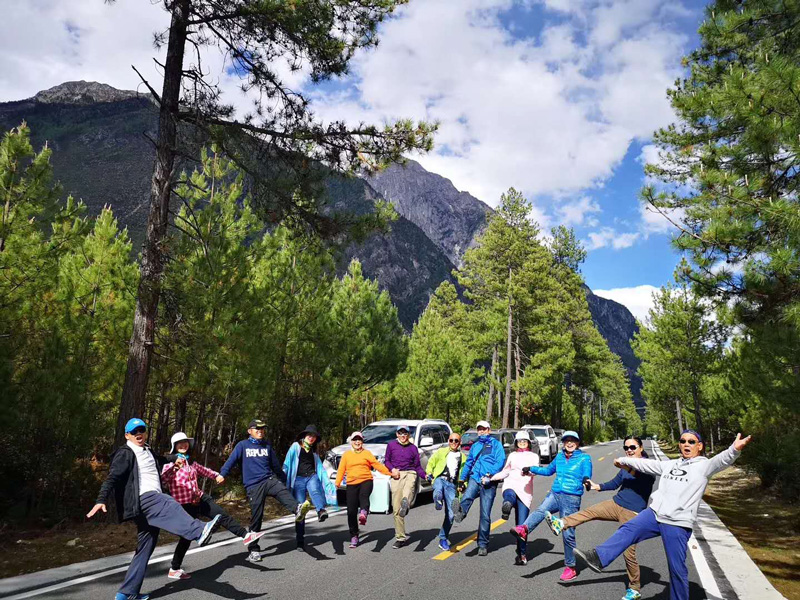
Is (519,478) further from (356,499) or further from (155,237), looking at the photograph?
(155,237)

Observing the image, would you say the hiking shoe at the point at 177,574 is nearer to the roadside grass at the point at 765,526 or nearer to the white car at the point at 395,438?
the white car at the point at 395,438

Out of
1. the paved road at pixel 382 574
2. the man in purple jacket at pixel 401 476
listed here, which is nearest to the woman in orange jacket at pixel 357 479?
the man in purple jacket at pixel 401 476

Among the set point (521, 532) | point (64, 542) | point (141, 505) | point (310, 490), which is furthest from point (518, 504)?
point (64, 542)

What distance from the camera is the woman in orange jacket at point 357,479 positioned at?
7.70 metres

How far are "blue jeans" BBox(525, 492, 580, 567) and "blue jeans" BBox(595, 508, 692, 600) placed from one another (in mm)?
1141

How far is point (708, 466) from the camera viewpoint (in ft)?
16.0

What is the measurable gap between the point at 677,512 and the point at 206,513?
532cm

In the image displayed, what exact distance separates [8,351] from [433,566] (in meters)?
8.65

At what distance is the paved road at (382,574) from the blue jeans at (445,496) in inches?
12.2

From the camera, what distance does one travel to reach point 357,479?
7758 millimetres

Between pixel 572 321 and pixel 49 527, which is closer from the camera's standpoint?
pixel 49 527

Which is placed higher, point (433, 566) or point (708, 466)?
point (708, 466)

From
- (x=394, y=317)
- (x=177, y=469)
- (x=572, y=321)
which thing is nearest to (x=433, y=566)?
(x=177, y=469)

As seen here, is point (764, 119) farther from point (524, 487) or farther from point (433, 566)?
point (433, 566)
